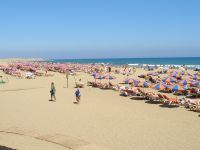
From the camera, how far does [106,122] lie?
37.4 feet

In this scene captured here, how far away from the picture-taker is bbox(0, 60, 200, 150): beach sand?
880 cm

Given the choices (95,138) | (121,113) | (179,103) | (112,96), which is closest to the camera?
(95,138)

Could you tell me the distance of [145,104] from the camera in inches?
620

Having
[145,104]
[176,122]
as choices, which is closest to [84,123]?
[176,122]

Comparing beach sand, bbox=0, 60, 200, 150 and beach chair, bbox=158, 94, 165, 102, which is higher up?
beach chair, bbox=158, 94, 165, 102

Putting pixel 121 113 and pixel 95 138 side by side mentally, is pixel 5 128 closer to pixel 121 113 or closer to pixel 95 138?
pixel 95 138

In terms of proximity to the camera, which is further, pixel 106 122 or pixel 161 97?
pixel 161 97

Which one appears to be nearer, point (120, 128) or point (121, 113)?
point (120, 128)

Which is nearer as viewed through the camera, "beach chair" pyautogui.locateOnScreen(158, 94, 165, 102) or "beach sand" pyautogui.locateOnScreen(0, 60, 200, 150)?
"beach sand" pyautogui.locateOnScreen(0, 60, 200, 150)

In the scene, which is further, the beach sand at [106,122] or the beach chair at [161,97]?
the beach chair at [161,97]

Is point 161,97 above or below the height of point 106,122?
above

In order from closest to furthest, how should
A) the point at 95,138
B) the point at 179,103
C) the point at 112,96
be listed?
1. the point at 95,138
2. the point at 179,103
3. the point at 112,96

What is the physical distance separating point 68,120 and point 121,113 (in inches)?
94.5

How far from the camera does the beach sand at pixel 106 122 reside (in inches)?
347
